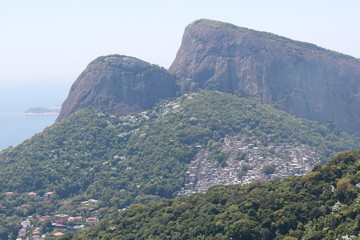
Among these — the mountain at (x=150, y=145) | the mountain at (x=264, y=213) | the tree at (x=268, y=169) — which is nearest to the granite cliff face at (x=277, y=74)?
the mountain at (x=150, y=145)

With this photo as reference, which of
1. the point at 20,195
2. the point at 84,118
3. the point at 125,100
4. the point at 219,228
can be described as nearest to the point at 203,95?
the point at 125,100

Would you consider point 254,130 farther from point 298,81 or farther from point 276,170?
point 298,81

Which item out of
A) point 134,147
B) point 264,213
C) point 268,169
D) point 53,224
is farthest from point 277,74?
point 264,213

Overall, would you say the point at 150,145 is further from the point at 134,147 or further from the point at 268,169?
the point at 268,169

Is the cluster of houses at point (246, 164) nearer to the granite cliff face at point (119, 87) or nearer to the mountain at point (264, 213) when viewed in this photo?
the mountain at point (264, 213)

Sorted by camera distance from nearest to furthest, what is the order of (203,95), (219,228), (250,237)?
1. (250,237)
2. (219,228)
3. (203,95)

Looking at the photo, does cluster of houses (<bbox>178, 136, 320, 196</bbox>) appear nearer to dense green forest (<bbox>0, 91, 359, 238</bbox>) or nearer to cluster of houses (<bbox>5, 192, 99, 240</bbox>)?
dense green forest (<bbox>0, 91, 359, 238</bbox>)
